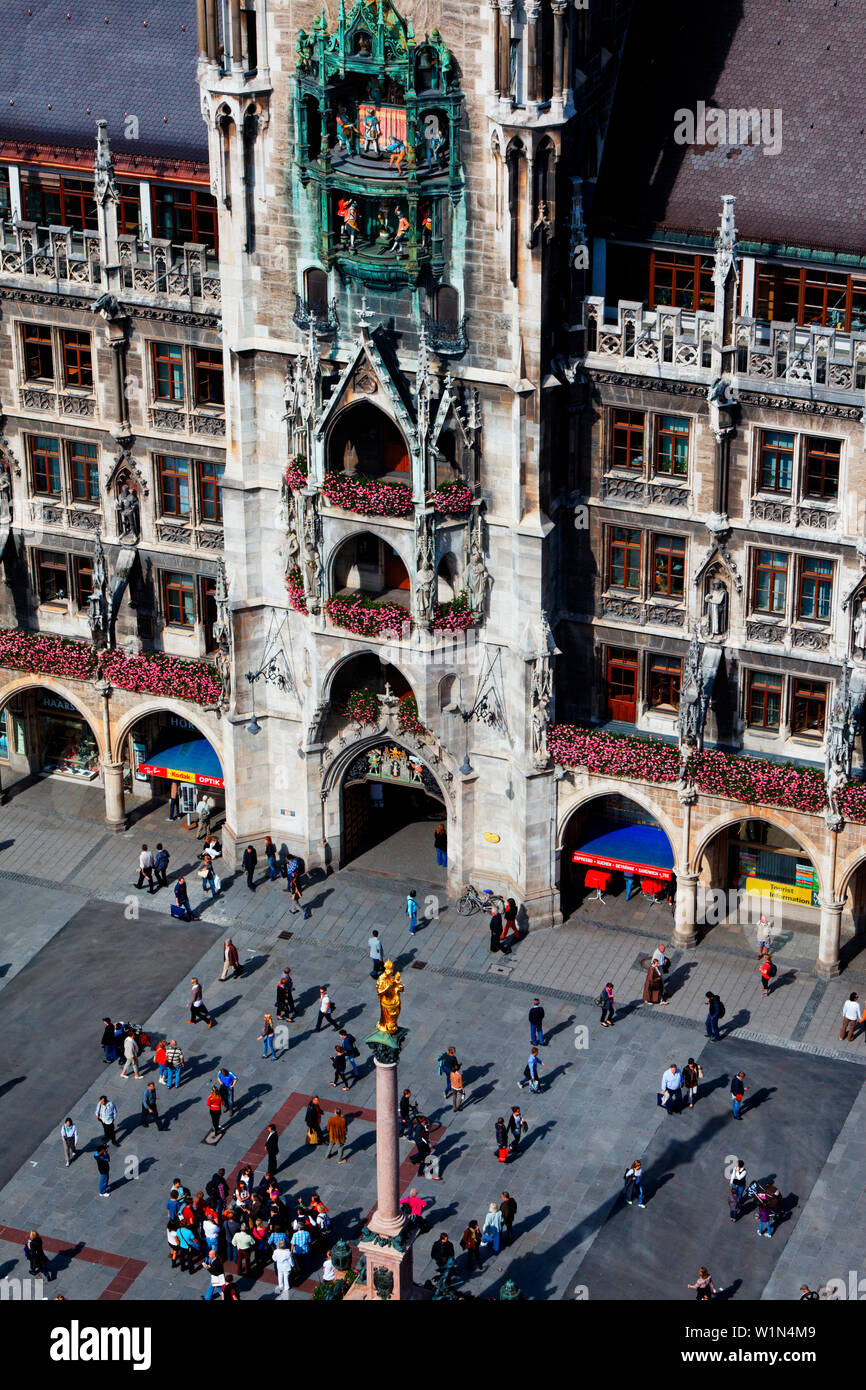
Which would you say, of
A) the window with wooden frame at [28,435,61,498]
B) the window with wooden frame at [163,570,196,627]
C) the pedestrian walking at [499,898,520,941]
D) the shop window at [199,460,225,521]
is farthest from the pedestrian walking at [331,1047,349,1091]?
the window with wooden frame at [28,435,61,498]

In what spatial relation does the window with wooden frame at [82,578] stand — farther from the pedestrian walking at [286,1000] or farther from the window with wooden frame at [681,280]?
the window with wooden frame at [681,280]

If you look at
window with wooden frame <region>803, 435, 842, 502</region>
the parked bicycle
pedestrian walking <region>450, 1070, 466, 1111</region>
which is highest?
window with wooden frame <region>803, 435, 842, 502</region>

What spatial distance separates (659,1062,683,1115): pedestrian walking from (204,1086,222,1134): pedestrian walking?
12.4 m

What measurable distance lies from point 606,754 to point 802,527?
365 inches

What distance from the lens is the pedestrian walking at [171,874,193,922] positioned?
8512 cm

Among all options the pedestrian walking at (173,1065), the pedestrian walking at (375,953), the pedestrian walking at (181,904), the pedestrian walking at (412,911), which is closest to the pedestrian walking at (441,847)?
the pedestrian walking at (412,911)

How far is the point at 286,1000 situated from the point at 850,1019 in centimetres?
1650

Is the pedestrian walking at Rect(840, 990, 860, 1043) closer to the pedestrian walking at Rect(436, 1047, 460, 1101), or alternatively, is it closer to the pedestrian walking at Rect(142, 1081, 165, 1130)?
the pedestrian walking at Rect(436, 1047, 460, 1101)

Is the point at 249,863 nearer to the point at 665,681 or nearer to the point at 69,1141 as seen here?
the point at 69,1141

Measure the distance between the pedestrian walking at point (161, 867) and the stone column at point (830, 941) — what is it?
21088 mm

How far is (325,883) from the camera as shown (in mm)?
86812

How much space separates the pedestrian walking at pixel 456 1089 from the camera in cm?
7625

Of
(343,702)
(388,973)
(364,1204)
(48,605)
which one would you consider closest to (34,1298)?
(364,1204)

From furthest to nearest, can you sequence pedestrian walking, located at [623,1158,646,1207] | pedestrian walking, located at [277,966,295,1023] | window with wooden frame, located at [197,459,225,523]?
window with wooden frame, located at [197,459,225,523] < pedestrian walking, located at [277,966,295,1023] < pedestrian walking, located at [623,1158,646,1207]
